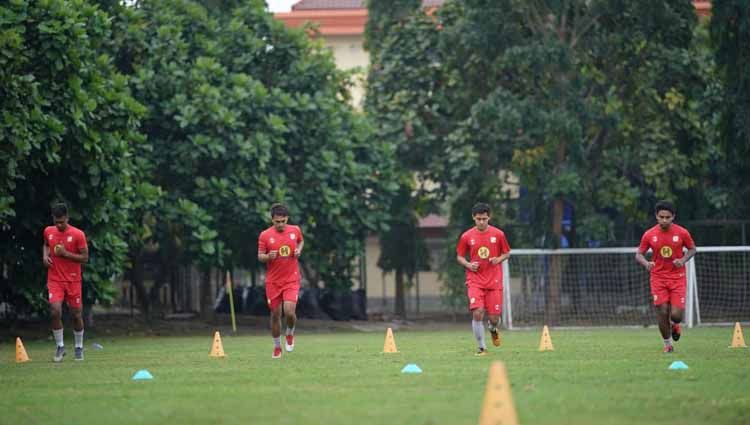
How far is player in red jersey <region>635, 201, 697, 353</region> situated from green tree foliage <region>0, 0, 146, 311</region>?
1202 cm

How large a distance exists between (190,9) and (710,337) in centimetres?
1647

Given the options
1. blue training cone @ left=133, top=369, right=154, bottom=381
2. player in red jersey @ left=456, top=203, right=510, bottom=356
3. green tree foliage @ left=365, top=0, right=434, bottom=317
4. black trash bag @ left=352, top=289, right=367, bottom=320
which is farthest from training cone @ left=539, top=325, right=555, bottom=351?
black trash bag @ left=352, top=289, right=367, bottom=320

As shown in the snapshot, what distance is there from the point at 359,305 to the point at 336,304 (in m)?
0.79

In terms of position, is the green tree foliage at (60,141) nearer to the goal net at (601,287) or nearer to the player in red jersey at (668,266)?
the goal net at (601,287)

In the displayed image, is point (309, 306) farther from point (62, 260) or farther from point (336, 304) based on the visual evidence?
point (62, 260)

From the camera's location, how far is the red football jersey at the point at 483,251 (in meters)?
18.7

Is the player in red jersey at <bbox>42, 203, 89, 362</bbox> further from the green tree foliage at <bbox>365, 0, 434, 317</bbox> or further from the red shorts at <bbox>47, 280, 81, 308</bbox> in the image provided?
the green tree foliage at <bbox>365, 0, 434, 317</bbox>

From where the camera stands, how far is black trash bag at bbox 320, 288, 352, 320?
41.2 metres

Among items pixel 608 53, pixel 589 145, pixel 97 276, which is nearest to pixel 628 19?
pixel 608 53

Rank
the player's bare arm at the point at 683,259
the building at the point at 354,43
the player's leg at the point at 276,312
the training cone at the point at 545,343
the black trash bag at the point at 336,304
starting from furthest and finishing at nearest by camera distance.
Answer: the building at the point at 354,43
the black trash bag at the point at 336,304
the training cone at the point at 545,343
the player's leg at the point at 276,312
the player's bare arm at the point at 683,259

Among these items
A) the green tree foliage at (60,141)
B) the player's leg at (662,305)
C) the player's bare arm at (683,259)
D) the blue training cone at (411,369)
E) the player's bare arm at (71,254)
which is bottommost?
the blue training cone at (411,369)

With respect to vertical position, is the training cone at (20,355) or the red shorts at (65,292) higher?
the red shorts at (65,292)

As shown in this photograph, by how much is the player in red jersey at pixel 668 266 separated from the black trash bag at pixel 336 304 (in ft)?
75.0

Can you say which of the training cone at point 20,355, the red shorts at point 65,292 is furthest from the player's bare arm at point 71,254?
the training cone at point 20,355
